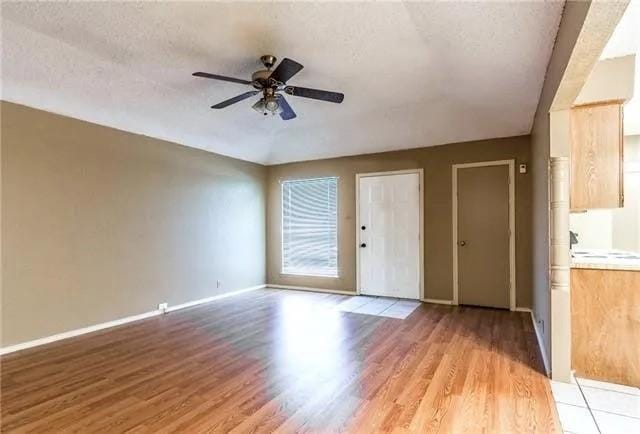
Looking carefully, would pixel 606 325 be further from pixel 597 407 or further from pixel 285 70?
pixel 285 70

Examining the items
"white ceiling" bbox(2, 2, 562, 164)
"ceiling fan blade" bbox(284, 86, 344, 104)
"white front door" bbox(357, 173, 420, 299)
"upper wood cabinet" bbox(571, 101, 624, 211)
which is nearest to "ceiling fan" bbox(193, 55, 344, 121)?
"ceiling fan blade" bbox(284, 86, 344, 104)

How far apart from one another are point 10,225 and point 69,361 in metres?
1.50

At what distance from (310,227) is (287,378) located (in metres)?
3.95

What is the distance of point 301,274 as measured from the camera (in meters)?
6.63

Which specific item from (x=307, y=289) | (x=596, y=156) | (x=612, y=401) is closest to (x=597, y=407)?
(x=612, y=401)

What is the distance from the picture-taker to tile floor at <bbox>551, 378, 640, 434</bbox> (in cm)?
210

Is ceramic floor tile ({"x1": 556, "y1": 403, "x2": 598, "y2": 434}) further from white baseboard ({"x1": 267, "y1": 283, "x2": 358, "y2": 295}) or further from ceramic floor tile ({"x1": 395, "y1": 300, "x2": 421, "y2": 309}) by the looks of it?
white baseboard ({"x1": 267, "y1": 283, "x2": 358, "y2": 295})

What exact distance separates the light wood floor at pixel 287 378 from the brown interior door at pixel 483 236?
698mm

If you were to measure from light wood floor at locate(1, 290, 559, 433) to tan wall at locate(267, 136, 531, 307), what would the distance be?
1.08m

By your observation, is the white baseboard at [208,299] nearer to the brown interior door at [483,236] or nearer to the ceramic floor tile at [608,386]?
the brown interior door at [483,236]

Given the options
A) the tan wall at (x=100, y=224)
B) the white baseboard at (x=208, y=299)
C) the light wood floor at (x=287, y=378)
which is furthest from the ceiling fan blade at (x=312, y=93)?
the white baseboard at (x=208, y=299)

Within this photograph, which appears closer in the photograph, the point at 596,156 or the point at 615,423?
the point at 615,423

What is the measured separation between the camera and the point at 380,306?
5238 millimetres

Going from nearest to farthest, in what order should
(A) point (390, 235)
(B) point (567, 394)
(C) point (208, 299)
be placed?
(B) point (567, 394)
(C) point (208, 299)
(A) point (390, 235)
